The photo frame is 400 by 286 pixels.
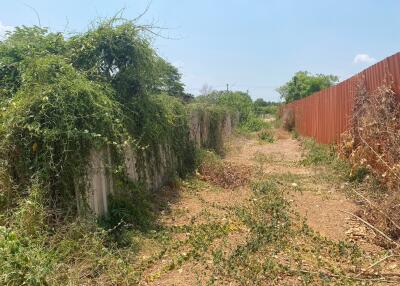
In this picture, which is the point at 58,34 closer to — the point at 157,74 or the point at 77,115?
the point at 157,74

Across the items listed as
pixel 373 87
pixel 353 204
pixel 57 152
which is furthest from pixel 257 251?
pixel 373 87

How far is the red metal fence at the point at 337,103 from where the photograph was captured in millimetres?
7145

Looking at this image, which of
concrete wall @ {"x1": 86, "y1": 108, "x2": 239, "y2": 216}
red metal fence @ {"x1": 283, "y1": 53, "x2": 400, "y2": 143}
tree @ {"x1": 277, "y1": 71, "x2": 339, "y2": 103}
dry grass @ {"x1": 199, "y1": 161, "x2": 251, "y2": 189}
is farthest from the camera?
tree @ {"x1": 277, "y1": 71, "x2": 339, "y2": 103}

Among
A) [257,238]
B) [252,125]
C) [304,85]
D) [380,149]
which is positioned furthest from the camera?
[304,85]

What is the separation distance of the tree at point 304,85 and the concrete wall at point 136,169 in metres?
28.5

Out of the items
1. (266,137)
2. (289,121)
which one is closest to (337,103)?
(266,137)

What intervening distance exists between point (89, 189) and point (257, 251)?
193 centimetres

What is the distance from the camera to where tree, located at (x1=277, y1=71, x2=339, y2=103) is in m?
36.5

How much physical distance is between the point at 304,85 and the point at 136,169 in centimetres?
3311

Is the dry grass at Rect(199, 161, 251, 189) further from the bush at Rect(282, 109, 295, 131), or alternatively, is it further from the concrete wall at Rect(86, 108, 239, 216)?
the bush at Rect(282, 109, 295, 131)

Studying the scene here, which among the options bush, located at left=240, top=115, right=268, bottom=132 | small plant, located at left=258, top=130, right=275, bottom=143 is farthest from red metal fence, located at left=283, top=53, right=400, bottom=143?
bush, located at left=240, top=115, right=268, bottom=132

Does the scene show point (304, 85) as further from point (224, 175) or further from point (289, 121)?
point (224, 175)

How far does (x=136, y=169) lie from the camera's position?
19.7 feet

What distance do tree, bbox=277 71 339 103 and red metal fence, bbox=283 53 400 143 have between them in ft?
59.7
